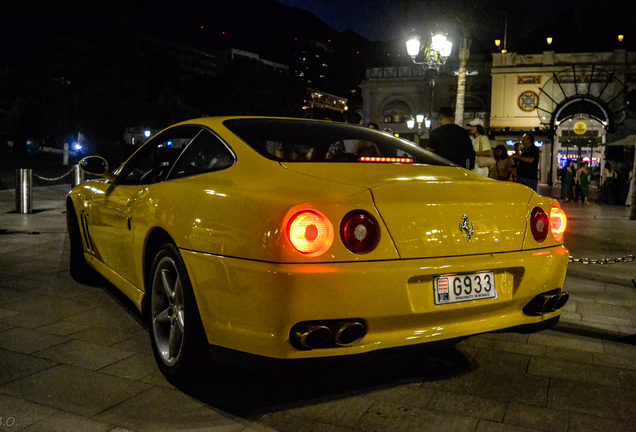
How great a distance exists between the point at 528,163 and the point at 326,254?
24.8 feet

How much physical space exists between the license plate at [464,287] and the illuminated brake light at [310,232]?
22.4 inches

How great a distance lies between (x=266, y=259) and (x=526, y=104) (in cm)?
4069

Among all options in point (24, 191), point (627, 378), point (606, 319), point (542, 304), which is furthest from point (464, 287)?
point (24, 191)

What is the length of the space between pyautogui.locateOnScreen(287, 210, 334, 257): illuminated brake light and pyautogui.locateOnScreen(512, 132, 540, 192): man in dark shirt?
741 cm

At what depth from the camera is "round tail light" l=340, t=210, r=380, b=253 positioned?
2492mm

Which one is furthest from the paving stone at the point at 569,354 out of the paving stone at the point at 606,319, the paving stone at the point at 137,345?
the paving stone at the point at 137,345

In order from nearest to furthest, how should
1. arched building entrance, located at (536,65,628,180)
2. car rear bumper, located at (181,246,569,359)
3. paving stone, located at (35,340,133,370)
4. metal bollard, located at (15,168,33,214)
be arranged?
car rear bumper, located at (181,246,569,359), paving stone, located at (35,340,133,370), metal bollard, located at (15,168,33,214), arched building entrance, located at (536,65,628,180)

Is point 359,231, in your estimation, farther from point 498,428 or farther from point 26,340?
point 26,340

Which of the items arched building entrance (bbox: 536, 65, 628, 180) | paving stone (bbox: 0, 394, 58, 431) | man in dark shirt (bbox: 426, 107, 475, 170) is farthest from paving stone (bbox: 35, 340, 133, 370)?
arched building entrance (bbox: 536, 65, 628, 180)

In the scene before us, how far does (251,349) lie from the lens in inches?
100

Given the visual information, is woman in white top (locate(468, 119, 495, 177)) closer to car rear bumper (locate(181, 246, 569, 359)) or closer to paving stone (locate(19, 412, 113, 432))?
car rear bumper (locate(181, 246, 569, 359))

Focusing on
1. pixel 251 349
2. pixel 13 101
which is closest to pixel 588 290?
pixel 251 349

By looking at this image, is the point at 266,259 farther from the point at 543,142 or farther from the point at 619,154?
the point at 543,142

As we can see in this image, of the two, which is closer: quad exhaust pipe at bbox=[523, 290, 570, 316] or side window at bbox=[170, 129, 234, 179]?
quad exhaust pipe at bbox=[523, 290, 570, 316]
